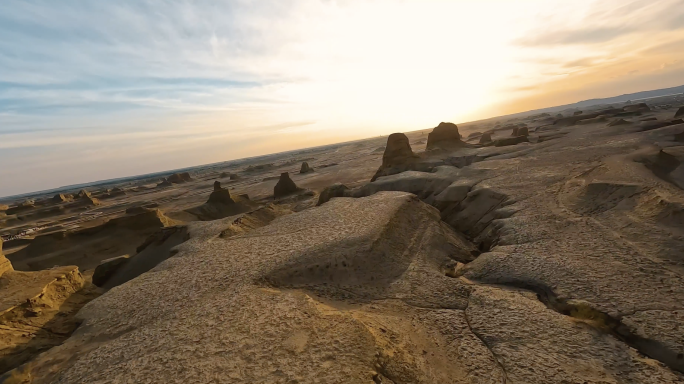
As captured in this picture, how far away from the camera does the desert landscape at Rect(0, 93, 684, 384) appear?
14.0ft

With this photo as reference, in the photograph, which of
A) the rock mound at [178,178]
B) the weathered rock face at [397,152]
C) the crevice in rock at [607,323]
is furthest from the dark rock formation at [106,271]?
the rock mound at [178,178]

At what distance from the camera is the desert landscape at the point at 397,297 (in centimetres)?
426

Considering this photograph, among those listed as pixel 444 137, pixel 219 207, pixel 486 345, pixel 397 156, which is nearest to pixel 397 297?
pixel 486 345

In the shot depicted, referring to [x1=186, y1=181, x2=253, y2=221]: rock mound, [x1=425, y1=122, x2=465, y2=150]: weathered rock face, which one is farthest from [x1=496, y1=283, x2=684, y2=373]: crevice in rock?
[x1=425, y1=122, x2=465, y2=150]: weathered rock face

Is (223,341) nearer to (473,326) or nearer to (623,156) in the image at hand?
(473,326)

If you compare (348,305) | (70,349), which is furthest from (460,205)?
(70,349)

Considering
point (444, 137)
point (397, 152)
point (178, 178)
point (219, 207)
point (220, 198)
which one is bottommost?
point (219, 207)

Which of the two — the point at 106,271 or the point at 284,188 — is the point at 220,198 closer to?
the point at 284,188

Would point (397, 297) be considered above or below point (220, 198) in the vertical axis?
below

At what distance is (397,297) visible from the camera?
246 inches

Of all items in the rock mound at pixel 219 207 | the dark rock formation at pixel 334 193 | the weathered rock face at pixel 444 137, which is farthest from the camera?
the weathered rock face at pixel 444 137

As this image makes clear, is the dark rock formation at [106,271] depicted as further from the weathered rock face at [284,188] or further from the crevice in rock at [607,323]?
the weathered rock face at [284,188]

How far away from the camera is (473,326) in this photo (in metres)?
5.14

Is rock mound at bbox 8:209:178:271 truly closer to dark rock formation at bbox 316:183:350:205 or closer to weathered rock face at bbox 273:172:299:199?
weathered rock face at bbox 273:172:299:199
